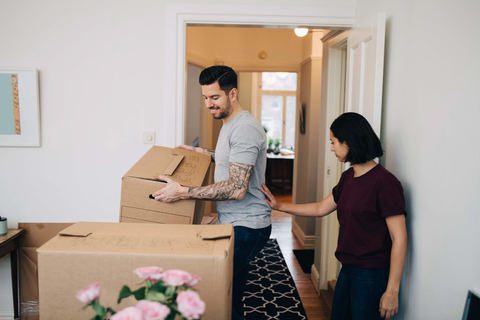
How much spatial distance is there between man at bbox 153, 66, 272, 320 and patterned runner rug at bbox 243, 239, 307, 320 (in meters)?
1.02

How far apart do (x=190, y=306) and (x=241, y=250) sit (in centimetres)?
88

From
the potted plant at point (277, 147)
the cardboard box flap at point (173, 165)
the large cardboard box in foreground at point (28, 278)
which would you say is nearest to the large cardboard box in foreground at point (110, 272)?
the cardboard box flap at point (173, 165)

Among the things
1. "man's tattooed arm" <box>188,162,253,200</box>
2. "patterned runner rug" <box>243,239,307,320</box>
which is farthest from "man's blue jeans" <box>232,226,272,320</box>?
"patterned runner rug" <box>243,239,307,320</box>

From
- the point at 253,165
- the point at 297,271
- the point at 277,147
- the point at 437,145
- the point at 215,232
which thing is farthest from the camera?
the point at 277,147

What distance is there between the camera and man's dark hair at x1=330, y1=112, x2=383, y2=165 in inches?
53.4

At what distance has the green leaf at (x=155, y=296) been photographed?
66 centimetres

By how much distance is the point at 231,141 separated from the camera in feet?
4.92

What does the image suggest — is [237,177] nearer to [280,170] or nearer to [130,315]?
[130,315]

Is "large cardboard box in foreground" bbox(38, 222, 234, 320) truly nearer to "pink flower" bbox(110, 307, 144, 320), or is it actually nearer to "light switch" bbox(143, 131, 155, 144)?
"pink flower" bbox(110, 307, 144, 320)

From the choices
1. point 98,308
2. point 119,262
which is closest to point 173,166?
point 119,262

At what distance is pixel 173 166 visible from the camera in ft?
4.85

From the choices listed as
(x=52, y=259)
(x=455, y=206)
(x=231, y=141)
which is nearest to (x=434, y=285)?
(x=455, y=206)

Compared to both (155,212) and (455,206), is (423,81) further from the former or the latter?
(155,212)

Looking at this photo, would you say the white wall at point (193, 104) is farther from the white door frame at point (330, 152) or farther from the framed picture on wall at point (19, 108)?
the framed picture on wall at point (19, 108)
